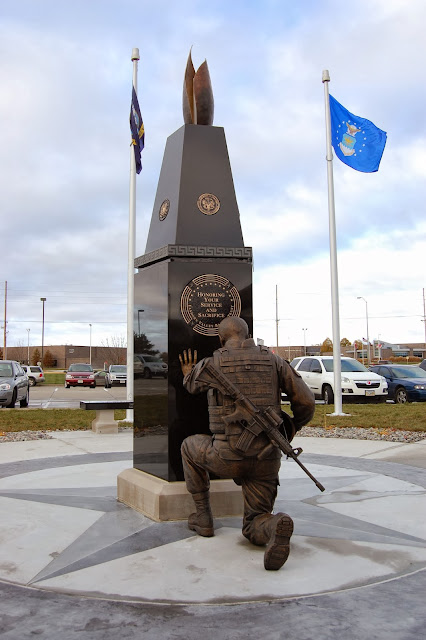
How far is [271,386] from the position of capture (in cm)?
412

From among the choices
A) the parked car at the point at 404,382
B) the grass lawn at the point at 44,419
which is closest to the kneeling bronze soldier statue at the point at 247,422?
the grass lawn at the point at 44,419

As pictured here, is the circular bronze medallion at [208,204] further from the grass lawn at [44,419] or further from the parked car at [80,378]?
the parked car at [80,378]

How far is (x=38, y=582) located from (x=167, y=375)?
1971 mm

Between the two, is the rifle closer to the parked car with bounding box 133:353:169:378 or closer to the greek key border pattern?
the parked car with bounding box 133:353:169:378

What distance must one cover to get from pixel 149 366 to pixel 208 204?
152 centimetres

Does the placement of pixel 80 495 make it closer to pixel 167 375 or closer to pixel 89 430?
pixel 167 375

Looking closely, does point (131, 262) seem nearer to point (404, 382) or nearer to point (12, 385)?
point (12, 385)

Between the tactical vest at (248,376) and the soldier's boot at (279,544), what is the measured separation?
734 mm

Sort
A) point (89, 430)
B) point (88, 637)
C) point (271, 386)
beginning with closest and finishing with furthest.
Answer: point (88, 637) < point (271, 386) < point (89, 430)

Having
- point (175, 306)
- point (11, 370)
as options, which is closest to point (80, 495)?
point (175, 306)

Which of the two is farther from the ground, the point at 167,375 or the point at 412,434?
the point at 167,375

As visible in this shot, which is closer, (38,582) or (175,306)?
(38,582)

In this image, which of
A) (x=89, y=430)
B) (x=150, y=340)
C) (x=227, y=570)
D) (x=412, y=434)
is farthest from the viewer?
(x=89, y=430)

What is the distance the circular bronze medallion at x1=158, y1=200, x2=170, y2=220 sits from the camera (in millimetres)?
5426
